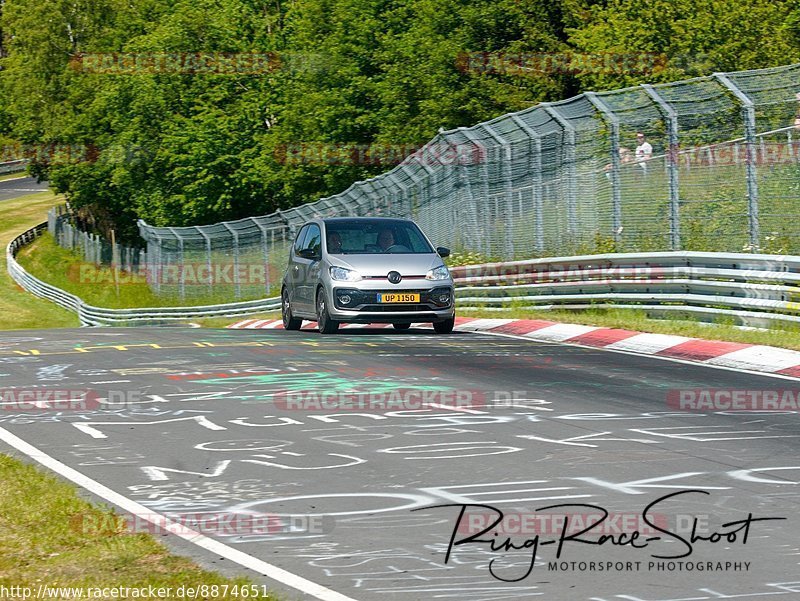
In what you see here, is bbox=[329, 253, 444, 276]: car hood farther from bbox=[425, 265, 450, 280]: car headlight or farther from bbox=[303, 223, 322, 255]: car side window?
bbox=[303, 223, 322, 255]: car side window

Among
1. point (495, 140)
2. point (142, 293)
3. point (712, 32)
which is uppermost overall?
point (712, 32)

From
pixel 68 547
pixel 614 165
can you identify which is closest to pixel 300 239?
pixel 614 165

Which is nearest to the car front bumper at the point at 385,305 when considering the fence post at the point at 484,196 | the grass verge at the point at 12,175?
the fence post at the point at 484,196

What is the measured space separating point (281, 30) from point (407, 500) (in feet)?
189

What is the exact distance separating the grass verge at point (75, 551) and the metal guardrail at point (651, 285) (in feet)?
34.7

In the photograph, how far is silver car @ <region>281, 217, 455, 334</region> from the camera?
19.4 meters

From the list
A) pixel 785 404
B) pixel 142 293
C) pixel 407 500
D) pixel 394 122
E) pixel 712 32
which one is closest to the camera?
pixel 407 500

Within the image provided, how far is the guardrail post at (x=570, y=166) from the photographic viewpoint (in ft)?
71.2

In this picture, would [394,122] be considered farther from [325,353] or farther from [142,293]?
[325,353]

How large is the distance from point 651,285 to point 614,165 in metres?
1.90

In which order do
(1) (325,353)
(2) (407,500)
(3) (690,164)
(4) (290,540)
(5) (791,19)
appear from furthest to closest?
(5) (791,19) < (3) (690,164) < (1) (325,353) < (2) (407,500) < (4) (290,540)

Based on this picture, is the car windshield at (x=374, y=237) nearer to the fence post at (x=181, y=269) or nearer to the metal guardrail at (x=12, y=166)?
the fence post at (x=181, y=269)

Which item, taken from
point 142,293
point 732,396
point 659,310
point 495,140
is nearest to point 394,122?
point 142,293

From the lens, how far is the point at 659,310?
19.5 meters
